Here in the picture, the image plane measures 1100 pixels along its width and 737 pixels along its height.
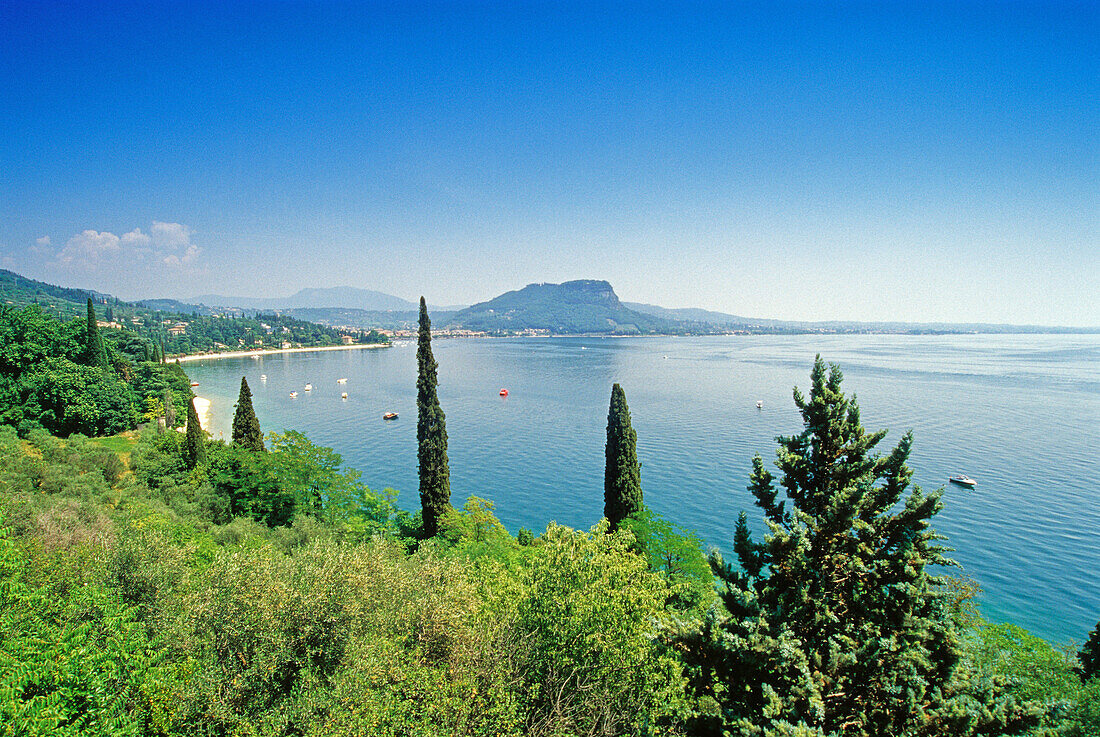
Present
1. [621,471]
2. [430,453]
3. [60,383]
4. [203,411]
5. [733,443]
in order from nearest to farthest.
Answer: [621,471], [430,453], [60,383], [733,443], [203,411]

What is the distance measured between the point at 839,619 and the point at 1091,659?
14.9m

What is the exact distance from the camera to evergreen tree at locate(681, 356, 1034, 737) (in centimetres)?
802

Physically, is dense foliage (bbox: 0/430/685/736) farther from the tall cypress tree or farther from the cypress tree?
the tall cypress tree

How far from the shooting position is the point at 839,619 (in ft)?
29.1

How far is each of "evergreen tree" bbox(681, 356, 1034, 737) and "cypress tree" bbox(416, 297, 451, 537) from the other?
2290cm

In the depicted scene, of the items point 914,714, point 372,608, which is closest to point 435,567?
point 372,608

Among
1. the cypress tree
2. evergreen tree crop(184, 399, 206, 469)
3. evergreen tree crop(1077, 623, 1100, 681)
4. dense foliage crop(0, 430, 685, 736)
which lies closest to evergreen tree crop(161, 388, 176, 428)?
evergreen tree crop(184, 399, 206, 469)

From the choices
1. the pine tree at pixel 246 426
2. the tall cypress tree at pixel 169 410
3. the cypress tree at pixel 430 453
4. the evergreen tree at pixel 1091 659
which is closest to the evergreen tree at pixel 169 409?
the tall cypress tree at pixel 169 410

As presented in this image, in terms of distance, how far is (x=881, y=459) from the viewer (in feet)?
31.4

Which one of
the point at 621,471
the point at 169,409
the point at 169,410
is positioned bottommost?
the point at 169,410

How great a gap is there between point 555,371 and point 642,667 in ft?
422

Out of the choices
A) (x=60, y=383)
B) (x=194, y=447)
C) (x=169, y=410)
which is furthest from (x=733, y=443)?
(x=60, y=383)

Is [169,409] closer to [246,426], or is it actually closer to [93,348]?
[93,348]

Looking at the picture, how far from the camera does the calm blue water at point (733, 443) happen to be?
3403 cm
